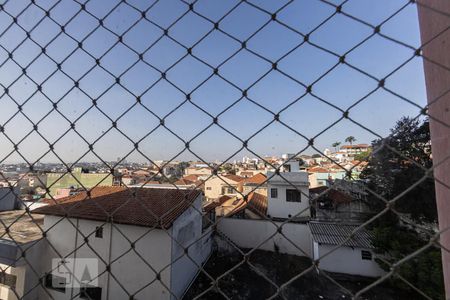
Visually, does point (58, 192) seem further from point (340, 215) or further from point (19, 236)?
point (340, 215)

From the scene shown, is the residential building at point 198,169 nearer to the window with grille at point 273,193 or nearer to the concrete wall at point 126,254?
the concrete wall at point 126,254

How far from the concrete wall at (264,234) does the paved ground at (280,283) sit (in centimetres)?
57

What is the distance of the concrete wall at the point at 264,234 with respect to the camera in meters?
7.86

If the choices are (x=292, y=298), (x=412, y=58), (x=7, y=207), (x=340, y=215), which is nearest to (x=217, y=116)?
(x=412, y=58)

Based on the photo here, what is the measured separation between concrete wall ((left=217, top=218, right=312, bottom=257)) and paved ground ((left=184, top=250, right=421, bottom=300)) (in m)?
0.57

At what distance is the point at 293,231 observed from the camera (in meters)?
8.04

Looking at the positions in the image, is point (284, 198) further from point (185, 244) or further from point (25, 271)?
point (25, 271)

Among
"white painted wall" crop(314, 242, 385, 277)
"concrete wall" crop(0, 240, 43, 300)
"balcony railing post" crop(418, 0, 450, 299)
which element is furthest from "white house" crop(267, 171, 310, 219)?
"balcony railing post" crop(418, 0, 450, 299)

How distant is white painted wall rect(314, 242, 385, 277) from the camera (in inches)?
253

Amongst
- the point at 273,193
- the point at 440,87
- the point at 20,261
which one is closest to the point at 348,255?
the point at 273,193

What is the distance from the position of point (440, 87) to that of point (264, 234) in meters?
8.60

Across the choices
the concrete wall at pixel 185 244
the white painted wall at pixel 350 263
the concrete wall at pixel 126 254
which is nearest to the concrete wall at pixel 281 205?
the white painted wall at pixel 350 263

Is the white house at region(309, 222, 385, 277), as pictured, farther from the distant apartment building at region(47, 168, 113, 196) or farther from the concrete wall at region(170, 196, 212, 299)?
the distant apartment building at region(47, 168, 113, 196)

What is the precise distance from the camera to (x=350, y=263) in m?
6.53
